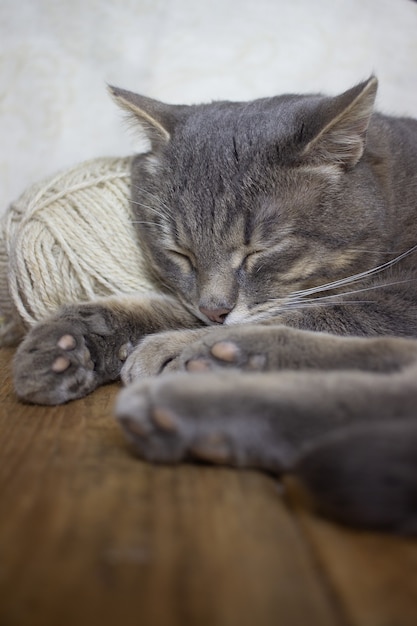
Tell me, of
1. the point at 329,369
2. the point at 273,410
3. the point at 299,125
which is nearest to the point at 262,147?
the point at 299,125

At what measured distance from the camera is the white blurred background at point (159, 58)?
72.5 inches

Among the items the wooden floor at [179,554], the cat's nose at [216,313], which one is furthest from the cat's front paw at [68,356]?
the wooden floor at [179,554]

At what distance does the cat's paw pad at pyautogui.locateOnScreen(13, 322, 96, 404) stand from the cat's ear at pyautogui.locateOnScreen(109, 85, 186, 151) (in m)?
0.51

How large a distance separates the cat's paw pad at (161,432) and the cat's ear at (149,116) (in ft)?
2.53

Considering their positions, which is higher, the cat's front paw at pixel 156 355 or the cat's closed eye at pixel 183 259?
the cat's closed eye at pixel 183 259

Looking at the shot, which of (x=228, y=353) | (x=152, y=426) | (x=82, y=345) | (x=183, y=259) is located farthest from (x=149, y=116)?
(x=152, y=426)

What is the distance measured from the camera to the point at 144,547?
572 mm

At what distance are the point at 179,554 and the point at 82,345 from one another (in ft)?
1.96

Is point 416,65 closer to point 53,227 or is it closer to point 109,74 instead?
point 109,74

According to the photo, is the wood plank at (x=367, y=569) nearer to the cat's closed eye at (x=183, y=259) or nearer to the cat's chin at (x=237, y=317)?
the cat's chin at (x=237, y=317)

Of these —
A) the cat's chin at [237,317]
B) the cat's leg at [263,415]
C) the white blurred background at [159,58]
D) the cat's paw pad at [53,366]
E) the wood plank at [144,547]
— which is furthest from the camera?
the white blurred background at [159,58]

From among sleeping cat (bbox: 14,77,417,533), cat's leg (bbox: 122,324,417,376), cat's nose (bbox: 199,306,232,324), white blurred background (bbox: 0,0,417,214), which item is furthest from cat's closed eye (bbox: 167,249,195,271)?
white blurred background (bbox: 0,0,417,214)

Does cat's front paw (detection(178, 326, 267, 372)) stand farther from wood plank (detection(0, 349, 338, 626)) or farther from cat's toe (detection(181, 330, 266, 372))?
wood plank (detection(0, 349, 338, 626))

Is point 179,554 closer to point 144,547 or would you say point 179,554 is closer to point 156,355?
point 144,547
